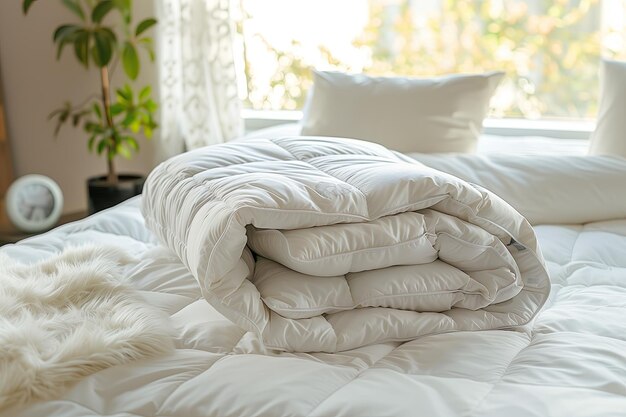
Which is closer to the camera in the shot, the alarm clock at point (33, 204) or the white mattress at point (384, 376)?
the white mattress at point (384, 376)

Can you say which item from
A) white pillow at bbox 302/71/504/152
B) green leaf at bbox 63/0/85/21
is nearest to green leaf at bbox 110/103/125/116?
green leaf at bbox 63/0/85/21

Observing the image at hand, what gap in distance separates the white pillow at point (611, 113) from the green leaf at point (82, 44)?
1.84 m

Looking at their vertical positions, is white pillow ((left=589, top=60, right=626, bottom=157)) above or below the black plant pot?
above

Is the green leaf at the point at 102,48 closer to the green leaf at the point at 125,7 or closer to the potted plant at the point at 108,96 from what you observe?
the potted plant at the point at 108,96

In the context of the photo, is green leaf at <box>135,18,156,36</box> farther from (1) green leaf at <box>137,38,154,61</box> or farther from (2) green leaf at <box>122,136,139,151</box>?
(2) green leaf at <box>122,136,139,151</box>

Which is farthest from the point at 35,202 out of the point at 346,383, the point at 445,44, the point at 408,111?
the point at 346,383

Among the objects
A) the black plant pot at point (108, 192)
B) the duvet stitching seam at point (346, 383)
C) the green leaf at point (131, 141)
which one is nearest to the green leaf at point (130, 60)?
the green leaf at point (131, 141)

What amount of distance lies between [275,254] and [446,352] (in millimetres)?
297

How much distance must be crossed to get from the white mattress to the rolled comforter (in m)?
0.04

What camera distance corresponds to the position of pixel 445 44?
3.37 meters

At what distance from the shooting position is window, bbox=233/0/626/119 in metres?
3.23

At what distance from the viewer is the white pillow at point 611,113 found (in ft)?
7.47

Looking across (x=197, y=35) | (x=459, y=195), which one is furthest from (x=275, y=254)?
(x=197, y=35)

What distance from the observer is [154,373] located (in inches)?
46.9
